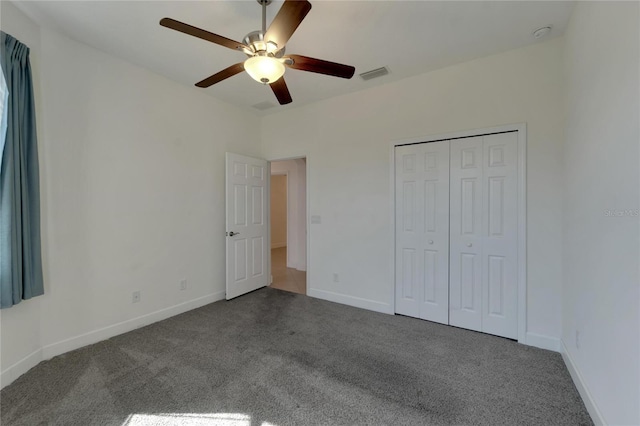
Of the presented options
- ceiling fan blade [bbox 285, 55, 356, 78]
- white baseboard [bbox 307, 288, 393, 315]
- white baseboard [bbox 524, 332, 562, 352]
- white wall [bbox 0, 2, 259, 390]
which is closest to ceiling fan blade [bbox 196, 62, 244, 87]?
ceiling fan blade [bbox 285, 55, 356, 78]

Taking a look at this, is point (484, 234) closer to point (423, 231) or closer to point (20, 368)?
point (423, 231)

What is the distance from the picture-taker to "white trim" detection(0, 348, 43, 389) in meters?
1.91

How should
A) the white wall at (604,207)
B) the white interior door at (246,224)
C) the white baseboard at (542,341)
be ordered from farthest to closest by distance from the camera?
the white interior door at (246,224), the white baseboard at (542,341), the white wall at (604,207)

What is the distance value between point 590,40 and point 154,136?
3881mm

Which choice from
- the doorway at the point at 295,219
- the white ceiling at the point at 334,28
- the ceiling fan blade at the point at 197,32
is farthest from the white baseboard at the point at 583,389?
the doorway at the point at 295,219

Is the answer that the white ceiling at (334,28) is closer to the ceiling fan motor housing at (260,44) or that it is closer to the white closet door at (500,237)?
the ceiling fan motor housing at (260,44)

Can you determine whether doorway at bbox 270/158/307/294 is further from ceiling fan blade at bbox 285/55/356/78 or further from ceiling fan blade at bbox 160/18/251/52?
ceiling fan blade at bbox 160/18/251/52

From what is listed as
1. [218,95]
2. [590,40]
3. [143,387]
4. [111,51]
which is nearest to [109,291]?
[143,387]

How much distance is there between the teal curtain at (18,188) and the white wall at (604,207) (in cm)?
371

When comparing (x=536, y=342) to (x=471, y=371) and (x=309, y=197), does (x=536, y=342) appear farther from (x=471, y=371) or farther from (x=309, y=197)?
(x=309, y=197)

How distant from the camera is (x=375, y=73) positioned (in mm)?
3008

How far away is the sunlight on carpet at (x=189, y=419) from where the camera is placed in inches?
62.7

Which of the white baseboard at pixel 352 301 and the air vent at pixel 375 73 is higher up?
the air vent at pixel 375 73

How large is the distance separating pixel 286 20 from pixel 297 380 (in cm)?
238
